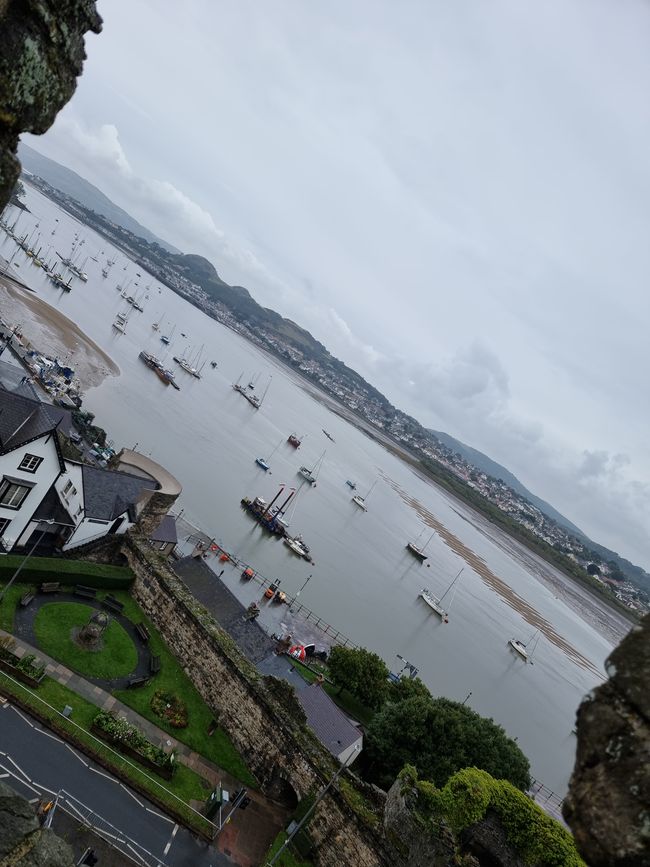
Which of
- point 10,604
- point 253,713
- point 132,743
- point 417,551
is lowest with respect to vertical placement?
point 10,604

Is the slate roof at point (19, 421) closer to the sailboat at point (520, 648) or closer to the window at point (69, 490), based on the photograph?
the window at point (69, 490)

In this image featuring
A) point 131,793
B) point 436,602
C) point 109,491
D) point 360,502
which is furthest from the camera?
point 360,502

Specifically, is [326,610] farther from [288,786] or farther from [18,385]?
[18,385]

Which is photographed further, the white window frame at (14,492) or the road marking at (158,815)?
the white window frame at (14,492)

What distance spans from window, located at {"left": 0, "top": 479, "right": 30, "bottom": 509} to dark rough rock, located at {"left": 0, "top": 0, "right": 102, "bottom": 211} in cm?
2474

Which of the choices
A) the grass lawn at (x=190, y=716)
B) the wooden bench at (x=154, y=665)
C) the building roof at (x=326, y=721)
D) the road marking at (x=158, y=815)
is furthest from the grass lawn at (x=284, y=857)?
the wooden bench at (x=154, y=665)

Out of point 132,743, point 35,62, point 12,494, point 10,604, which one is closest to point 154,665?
point 132,743

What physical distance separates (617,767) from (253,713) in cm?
2282

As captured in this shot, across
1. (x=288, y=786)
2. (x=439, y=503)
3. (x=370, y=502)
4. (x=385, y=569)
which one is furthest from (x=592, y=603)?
(x=288, y=786)

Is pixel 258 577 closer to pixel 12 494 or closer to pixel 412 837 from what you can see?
pixel 12 494

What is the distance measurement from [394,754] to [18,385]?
143 ft

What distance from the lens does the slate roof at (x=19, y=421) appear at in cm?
2627

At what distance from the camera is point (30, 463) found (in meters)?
27.1

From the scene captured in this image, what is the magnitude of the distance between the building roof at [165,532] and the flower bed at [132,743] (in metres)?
17.3
